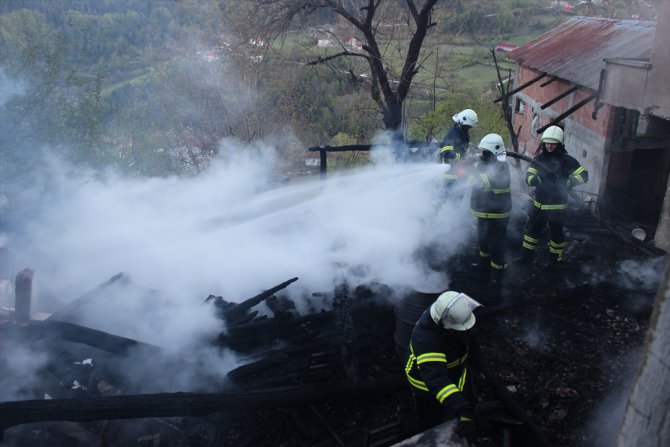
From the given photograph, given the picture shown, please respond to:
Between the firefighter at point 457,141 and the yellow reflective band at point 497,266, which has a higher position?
the firefighter at point 457,141

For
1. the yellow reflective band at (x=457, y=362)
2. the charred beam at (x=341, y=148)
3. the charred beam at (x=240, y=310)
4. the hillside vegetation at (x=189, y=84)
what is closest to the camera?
the yellow reflective band at (x=457, y=362)

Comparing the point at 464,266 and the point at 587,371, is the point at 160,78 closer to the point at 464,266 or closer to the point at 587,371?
the point at 464,266

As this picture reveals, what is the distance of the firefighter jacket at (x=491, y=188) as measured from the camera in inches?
242

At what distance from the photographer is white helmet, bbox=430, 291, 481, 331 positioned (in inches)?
147

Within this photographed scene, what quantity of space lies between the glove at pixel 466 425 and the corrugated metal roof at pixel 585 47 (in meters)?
8.17

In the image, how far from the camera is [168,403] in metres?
4.30

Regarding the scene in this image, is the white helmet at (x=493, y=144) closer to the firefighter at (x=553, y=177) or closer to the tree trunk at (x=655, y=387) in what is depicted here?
the firefighter at (x=553, y=177)

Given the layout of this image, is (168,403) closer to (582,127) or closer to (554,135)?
(554,135)

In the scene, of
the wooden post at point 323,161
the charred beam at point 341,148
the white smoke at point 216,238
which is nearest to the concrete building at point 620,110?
the white smoke at point 216,238

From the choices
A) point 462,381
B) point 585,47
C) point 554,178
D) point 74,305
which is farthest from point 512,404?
point 585,47

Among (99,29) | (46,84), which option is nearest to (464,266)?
(46,84)

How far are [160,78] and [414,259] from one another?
17604 mm

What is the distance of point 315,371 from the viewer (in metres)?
4.99

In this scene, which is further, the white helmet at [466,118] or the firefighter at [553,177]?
the white helmet at [466,118]
